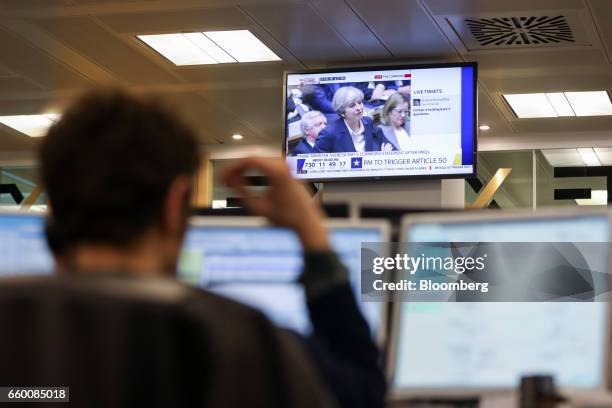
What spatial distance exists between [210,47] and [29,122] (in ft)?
9.11

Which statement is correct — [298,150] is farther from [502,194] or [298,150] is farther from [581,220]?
[581,220]

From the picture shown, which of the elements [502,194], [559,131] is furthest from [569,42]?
[502,194]

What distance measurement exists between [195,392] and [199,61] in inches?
242

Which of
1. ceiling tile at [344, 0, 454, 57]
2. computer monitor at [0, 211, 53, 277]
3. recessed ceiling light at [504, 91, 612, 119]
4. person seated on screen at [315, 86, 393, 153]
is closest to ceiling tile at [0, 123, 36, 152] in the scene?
person seated on screen at [315, 86, 393, 153]

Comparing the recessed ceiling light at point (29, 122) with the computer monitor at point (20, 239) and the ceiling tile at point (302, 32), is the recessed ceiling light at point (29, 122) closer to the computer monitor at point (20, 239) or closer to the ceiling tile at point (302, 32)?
the ceiling tile at point (302, 32)

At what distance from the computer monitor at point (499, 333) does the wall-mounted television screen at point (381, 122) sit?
4.35m

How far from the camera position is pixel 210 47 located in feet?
21.6

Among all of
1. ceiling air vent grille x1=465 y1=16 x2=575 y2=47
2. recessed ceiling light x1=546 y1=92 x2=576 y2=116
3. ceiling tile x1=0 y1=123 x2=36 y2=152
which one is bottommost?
ceiling tile x1=0 y1=123 x2=36 y2=152

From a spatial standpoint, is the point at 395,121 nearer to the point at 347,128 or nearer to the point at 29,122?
the point at 347,128

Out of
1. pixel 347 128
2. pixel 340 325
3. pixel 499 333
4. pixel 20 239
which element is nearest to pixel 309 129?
pixel 347 128

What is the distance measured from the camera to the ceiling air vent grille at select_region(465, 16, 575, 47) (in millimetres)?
5902

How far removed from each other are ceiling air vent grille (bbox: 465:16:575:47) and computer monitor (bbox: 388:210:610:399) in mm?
4131

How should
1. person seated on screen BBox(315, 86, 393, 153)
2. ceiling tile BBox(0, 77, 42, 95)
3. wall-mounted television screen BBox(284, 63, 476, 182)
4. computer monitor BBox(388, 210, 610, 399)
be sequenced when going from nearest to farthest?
computer monitor BBox(388, 210, 610, 399)
wall-mounted television screen BBox(284, 63, 476, 182)
person seated on screen BBox(315, 86, 393, 153)
ceiling tile BBox(0, 77, 42, 95)

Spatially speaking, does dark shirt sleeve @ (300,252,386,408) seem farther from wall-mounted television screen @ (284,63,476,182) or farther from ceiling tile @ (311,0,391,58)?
wall-mounted television screen @ (284,63,476,182)
